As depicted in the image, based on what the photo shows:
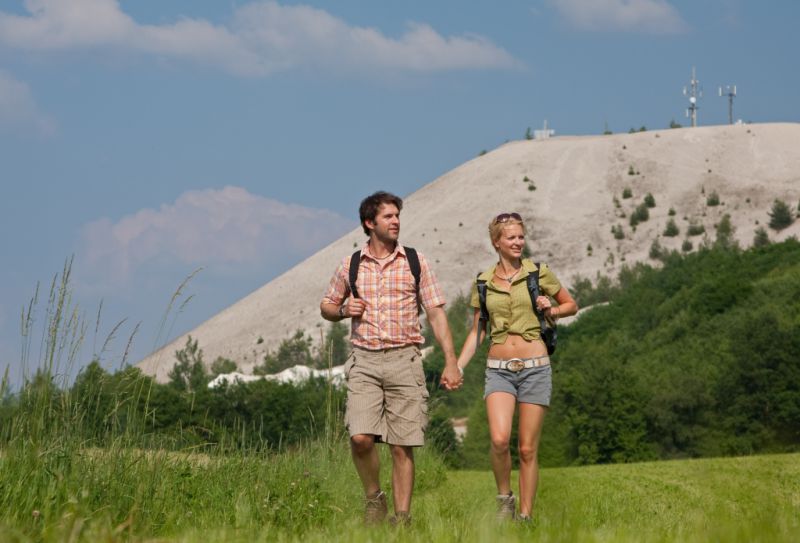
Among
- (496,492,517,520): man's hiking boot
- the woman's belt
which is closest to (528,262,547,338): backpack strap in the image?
the woman's belt

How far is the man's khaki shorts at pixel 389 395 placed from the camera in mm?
7754

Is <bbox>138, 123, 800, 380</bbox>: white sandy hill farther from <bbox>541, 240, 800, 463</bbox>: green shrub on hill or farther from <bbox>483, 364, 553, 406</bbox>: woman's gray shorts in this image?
<bbox>483, 364, 553, 406</bbox>: woman's gray shorts

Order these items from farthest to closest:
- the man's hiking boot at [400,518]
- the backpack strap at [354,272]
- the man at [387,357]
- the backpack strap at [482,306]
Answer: the backpack strap at [482,306], the backpack strap at [354,272], the man at [387,357], the man's hiking boot at [400,518]

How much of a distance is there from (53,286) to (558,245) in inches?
4577

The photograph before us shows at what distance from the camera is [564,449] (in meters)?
60.8

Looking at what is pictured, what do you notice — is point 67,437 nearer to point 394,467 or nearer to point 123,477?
point 123,477

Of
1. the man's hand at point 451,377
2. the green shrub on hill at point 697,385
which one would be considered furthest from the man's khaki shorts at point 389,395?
the green shrub on hill at point 697,385

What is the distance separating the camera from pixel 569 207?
130500mm

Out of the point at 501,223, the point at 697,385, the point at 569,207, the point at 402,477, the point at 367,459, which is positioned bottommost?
the point at 402,477

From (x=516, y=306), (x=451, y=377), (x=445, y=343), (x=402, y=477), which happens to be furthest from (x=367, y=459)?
(x=516, y=306)

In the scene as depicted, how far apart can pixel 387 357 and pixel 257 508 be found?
121 centimetres

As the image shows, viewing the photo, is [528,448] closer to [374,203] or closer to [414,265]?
[414,265]

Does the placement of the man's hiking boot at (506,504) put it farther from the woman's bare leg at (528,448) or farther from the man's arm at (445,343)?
the man's arm at (445,343)

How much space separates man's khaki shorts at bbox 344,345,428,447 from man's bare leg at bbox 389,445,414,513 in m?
0.08
